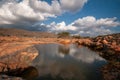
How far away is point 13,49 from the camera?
1044 inches

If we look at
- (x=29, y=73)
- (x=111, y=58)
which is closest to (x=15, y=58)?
(x=29, y=73)

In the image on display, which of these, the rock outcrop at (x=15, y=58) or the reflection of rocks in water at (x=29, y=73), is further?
the reflection of rocks in water at (x=29, y=73)

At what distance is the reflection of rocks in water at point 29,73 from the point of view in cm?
2613

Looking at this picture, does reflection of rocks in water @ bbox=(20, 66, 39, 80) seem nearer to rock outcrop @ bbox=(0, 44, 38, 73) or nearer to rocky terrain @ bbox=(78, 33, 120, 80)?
rock outcrop @ bbox=(0, 44, 38, 73)

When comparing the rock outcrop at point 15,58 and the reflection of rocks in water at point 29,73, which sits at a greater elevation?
the rock outcrop at point 15,58

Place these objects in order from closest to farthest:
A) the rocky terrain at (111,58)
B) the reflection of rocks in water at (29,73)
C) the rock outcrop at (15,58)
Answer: the rock outcrop at (15,58) < the reflection of rocks in water at (29,73) < the rocky terrain at (111,58)

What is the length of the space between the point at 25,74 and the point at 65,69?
8.10 meters

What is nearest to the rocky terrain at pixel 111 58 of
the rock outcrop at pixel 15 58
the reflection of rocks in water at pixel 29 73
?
the reflection of rocks in water at pixel 29 73

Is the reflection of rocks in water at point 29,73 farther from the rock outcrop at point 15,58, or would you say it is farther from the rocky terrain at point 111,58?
the rocky terrain at point 111,58

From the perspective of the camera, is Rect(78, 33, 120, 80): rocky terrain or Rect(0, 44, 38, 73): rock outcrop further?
Rect(78, 33, 120, 80): rocky terrain

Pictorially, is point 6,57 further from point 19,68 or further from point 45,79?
point 45,79

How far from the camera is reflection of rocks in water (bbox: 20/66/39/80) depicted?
26.1m

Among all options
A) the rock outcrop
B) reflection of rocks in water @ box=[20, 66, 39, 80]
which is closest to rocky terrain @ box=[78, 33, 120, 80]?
reflection of rocks in water @ box=[20, 66, 39, 80]

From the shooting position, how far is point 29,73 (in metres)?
27.8
